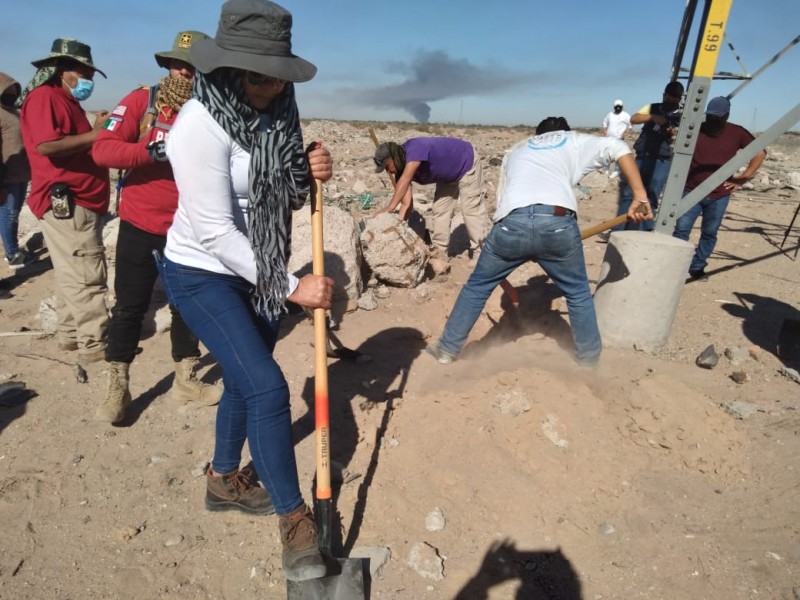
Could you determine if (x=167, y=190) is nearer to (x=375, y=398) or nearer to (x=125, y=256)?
(x=125, y=256)

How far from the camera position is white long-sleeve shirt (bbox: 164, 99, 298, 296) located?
1.91 meters

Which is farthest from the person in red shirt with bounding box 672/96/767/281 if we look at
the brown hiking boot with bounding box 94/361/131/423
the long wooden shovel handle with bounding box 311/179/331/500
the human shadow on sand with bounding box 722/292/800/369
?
the brown hiking boot with bounding box 94/361/131/423

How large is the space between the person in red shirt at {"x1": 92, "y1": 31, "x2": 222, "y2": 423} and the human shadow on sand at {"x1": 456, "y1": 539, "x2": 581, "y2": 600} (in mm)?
2289

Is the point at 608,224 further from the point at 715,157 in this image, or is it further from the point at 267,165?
the point at 267,165

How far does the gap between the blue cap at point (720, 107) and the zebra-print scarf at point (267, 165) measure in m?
4.95

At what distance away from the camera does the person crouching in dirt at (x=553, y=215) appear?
11.6 feet

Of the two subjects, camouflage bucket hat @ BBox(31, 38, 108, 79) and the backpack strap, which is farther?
camouflage bucket hat @ BBox(31, 38, 108, 79)

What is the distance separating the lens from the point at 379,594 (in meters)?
2.35

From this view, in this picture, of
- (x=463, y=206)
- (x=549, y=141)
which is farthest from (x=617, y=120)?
(x=549, y=141)

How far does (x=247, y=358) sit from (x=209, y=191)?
623 millimetres

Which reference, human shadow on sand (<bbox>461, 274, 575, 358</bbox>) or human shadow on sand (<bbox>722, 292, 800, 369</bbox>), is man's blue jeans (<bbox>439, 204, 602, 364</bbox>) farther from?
human shadow on sand (<bbox>722, 292, 800, 369</bbox>)

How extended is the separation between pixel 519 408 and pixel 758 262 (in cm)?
544

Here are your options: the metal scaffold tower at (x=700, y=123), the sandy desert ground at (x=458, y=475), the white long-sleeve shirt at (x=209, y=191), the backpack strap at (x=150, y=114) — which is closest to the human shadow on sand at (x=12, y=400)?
the sandy desert ground at (x=458, y=475)

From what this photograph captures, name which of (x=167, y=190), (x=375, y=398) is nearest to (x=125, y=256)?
(x=167, y=190)
